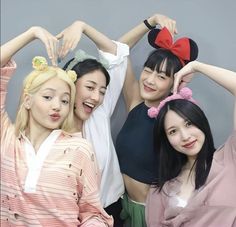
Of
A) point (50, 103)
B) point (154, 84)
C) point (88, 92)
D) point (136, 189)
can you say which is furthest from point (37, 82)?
point (136, 189)

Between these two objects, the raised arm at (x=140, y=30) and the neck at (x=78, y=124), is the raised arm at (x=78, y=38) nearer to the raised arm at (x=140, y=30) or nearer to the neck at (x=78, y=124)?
the raised arm at (x=140, y=30)

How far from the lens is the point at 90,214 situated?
1282mm

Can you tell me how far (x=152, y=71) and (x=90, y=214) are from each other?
0.59 meters

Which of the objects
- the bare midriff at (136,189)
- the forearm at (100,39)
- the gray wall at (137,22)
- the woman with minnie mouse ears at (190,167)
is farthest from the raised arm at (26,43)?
the bare midriff at (136,189)

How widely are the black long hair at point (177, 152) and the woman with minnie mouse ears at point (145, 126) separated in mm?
63

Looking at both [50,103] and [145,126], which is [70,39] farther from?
[145,126]

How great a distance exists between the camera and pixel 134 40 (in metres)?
1.63

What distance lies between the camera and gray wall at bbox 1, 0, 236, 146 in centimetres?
161

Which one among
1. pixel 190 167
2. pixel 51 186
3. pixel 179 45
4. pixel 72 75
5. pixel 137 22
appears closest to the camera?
pixel 51 186

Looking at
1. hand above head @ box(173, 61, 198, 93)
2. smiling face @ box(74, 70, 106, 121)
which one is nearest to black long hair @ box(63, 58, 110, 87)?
smiling face @ box(74, 70, 106, 121)

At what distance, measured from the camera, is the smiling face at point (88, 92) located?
143 cm

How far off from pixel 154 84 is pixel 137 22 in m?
0.32

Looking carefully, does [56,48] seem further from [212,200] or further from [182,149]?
[212,200]

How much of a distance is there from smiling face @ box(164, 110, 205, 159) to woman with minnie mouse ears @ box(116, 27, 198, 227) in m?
0.15
